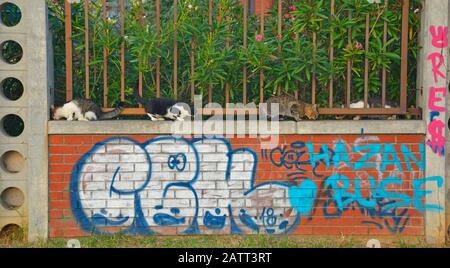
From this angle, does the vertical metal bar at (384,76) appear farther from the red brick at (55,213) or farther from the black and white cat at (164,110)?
the red brick at (55,213)

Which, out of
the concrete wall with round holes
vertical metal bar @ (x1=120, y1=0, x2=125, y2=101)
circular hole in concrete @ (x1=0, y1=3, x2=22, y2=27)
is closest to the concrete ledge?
the concrete wall with round holes

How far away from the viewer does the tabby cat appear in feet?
18.8

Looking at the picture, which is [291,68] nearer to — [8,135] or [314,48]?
[314,48]

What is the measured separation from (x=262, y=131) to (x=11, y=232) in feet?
8.78

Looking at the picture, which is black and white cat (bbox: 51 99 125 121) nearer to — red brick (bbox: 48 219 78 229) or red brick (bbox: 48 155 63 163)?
red brick (bbox: 48 155 63 163)

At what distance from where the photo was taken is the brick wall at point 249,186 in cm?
564

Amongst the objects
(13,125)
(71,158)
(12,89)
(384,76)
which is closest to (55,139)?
(71,158)

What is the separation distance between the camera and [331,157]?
18.7 ft

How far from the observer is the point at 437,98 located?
5633 mm

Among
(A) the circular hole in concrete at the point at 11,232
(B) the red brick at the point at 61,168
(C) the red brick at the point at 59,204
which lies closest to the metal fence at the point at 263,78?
(B) the red brick at the point at 61,168

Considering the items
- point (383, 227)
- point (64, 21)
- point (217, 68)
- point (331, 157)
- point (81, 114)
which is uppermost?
point (64, 21)

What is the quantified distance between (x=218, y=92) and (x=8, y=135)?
2153mm

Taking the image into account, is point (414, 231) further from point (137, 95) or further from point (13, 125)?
point (13, 125)

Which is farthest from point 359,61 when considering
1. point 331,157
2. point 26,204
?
point 26,204
